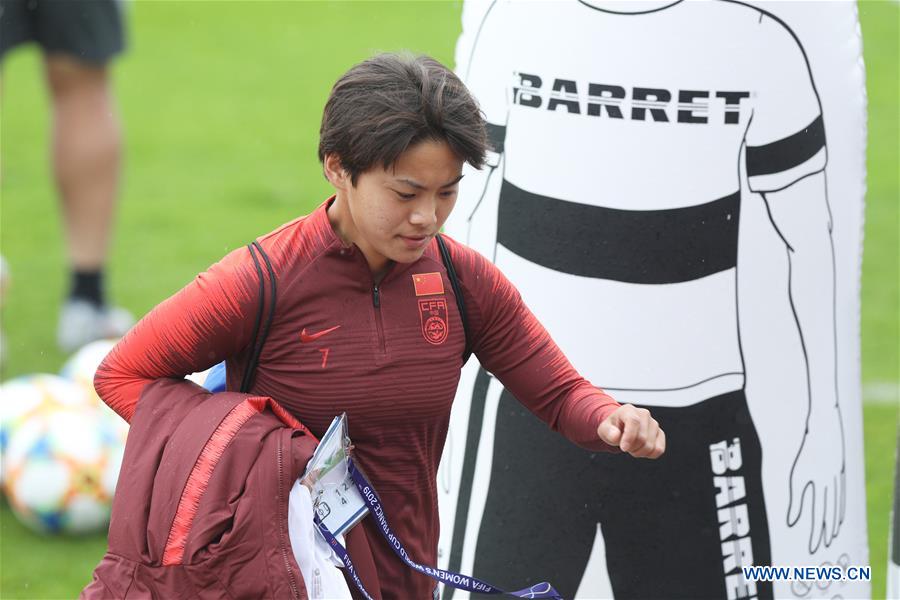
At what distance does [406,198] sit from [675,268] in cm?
101

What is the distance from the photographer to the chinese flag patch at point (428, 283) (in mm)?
2562

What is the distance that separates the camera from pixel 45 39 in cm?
598

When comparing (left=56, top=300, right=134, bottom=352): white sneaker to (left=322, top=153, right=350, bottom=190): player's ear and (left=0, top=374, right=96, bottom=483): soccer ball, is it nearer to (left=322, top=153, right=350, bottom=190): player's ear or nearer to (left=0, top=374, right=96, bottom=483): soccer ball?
(left=0, top=374, right=96, bottom=483): soccer ball

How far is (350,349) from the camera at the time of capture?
2.48 meters

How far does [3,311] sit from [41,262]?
833mm

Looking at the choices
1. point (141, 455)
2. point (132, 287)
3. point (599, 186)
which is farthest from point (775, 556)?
point (132, 287)

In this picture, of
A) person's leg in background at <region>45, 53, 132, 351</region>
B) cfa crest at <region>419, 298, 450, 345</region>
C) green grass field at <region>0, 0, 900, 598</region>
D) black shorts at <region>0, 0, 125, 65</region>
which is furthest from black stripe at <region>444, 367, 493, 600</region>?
black shorts at <region>0, 0, 125, 65</region>

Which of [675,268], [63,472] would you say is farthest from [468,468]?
[63,472]

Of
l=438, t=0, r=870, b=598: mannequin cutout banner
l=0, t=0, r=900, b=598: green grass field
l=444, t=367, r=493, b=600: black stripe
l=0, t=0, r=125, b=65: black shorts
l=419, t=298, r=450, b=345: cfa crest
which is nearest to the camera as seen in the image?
l=419, t=298, r=450, b=345: cfa crest

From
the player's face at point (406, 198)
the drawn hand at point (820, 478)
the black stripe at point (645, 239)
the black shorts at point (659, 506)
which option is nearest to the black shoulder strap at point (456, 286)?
the player's face at point (406, 198)

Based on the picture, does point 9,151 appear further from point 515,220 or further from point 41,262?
point 515,220

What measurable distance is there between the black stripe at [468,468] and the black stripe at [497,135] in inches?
21.8

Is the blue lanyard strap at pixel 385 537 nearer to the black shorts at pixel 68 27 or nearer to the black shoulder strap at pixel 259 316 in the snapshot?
the black shoulder strap at pixel 259 316

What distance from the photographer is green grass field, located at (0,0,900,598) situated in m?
6.00
